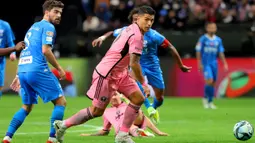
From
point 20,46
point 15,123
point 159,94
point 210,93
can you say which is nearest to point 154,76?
point 159,94

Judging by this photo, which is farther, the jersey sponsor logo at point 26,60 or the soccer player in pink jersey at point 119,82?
the jersey sponsor logo at point 26,60

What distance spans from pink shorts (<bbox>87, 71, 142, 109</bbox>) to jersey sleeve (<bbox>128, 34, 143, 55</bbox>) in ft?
1.90

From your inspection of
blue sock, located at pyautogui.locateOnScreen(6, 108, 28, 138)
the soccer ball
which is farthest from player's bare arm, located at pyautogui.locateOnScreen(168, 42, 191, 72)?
blue sock, located at pyautogui.locateOnScreen(6, 108, 28, 138)

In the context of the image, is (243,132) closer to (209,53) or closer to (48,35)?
(48,35)

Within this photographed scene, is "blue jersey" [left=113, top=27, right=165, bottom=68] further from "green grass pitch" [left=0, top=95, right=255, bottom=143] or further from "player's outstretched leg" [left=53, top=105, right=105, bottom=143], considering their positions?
"player's outstretched leg" [left=53, top=105, right=105, bottom=143]

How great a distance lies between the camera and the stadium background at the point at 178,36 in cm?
2498

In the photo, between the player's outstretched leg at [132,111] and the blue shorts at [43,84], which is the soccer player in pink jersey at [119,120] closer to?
the player's outstretched leg at [132,111]

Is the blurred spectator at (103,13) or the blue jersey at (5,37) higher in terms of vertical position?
the blue jersey at (5,37)

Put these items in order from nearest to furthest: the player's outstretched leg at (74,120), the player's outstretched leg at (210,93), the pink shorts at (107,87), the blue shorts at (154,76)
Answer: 1. the player's outstretched leg at (74,120)
2. the pink shorts at (107,87)
3. the blue shorts at (154,76)
4. the player's outstretched leg at (210,93)

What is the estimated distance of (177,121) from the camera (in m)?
16.1

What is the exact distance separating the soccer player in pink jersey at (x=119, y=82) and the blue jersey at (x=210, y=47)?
35.3ft

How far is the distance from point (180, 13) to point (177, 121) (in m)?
10.5

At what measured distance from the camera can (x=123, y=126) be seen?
10.8m

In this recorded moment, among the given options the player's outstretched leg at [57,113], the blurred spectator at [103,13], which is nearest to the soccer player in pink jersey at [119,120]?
the player's outstretched leg at [57,113]
